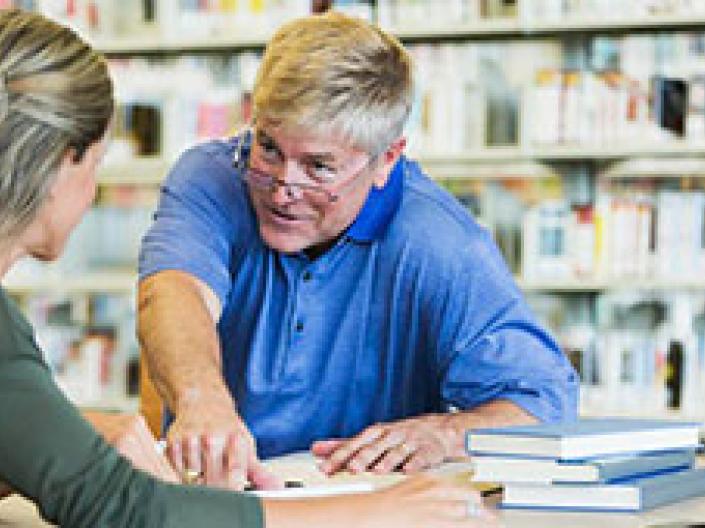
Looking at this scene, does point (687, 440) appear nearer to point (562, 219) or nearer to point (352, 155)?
point (352, 155)

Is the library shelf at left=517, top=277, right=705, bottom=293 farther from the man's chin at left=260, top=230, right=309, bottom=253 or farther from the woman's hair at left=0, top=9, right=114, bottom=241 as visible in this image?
the woman's hair at left=0, top=9, right=114, bottom=241

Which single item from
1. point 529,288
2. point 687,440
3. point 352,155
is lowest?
point 529,288

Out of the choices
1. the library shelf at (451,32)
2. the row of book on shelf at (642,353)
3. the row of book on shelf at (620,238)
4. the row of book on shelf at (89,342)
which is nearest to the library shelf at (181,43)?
the library shelf at (451,32)

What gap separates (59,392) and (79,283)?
11.5 feet

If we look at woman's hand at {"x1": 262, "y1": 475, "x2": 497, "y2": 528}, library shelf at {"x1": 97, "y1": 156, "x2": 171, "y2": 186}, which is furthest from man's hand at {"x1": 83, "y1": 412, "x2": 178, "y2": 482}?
library shelf at {"x1": 97, "y1": 156, "x2": 171, "y2": 186}

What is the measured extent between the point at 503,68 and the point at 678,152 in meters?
0.59

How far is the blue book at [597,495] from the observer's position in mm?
1792

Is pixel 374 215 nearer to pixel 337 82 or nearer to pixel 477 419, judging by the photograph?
pixel 337 82

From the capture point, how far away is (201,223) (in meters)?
2.46

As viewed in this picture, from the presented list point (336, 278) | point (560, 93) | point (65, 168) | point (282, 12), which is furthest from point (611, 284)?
point (65, 168)

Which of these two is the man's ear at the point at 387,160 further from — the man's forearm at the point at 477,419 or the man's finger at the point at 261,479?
the man's finger at the point at 261,479

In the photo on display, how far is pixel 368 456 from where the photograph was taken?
83.2 inches

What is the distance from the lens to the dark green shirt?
1391 mm

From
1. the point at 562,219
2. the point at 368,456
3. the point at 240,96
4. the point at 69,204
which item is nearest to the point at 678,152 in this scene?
the point at 562,219
